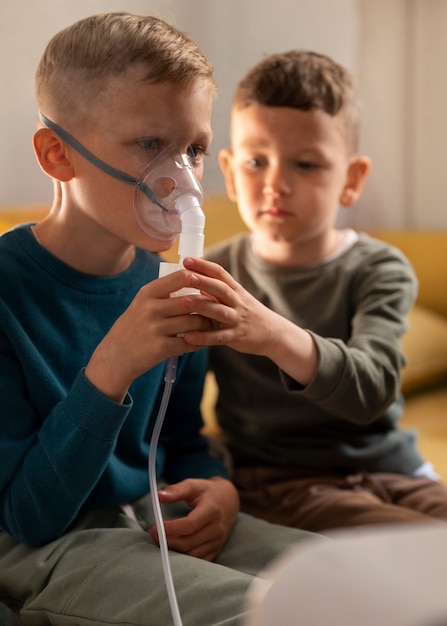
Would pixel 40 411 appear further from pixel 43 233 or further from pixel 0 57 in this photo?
pixel 0 57

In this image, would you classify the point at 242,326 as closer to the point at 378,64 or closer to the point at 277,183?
the point at 277,183

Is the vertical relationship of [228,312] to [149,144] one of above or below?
below

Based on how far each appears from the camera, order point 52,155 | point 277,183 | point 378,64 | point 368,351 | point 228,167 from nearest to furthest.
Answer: point 52,155 → point 368,351 → point 277,183 → point 228,167 → point 378,64

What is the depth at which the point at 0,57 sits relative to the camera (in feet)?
4.49

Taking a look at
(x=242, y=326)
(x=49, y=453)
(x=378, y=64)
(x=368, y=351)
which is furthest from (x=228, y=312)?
(x=378, y=64)

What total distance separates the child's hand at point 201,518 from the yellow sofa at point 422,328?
1.43ft

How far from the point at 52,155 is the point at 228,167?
1.69ft

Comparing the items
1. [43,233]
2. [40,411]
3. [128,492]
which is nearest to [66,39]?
[43,233]

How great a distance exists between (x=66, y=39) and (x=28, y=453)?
518mm

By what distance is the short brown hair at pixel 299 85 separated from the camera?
140 centimetres

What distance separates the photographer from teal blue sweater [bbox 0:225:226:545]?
3.25 feet

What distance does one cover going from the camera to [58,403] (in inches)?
41.3

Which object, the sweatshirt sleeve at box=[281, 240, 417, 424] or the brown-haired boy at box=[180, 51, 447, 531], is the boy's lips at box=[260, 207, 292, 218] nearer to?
the brown-haired boy at box=[180, 51, 447, 531]

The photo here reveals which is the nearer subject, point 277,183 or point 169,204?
point 169,204
